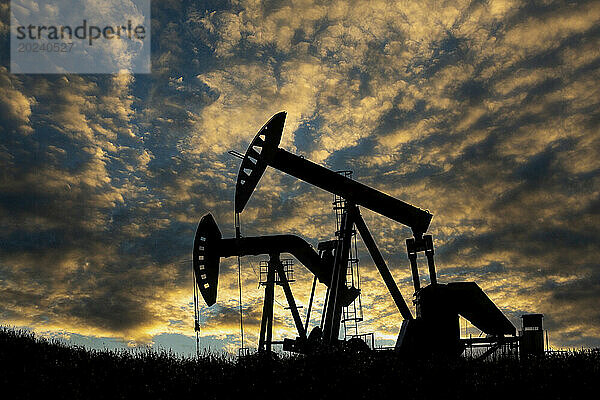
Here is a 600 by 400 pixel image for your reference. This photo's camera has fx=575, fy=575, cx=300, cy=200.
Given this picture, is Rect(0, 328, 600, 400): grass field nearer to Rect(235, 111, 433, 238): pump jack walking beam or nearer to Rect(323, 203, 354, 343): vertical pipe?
Rect(323, 203, 354, 343): vertical pipe

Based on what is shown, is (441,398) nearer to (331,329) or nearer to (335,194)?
(331,329)

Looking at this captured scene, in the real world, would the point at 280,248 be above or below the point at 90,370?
above

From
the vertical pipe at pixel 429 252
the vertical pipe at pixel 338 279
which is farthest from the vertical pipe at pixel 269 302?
the vertical pipe at pixel 429 252

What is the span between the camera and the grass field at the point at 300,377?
11883 mm

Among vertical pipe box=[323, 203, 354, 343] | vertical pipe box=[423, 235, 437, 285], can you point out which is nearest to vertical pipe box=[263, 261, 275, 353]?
vertical pipe box=[323, 203, 354, 343]

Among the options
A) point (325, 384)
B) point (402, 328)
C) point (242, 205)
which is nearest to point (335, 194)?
point (242, 205)

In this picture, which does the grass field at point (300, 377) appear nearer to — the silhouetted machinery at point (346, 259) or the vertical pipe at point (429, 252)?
the silhouetted machinery at point (346, 259)

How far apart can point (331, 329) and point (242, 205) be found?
5.26m

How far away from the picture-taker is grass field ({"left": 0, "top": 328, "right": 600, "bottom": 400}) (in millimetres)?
11883

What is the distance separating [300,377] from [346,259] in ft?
23.0

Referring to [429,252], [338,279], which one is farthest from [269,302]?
[429,252]

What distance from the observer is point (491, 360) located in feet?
53.0

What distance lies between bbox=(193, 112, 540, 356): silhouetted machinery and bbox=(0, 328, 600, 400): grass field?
1.32 metres

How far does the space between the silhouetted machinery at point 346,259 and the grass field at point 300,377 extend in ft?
4.34
